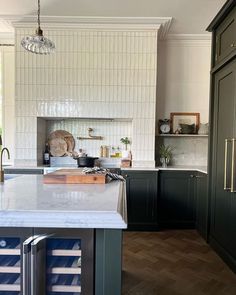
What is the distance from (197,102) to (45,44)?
2.66m

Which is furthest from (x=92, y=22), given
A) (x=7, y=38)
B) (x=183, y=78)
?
(x=183, y=78)

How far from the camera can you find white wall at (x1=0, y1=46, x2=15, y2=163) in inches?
159

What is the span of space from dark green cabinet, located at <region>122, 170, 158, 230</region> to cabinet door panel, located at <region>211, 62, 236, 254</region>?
0.83m

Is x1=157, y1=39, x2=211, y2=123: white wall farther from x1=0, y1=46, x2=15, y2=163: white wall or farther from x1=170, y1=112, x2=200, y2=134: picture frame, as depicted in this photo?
x1=0, y1=46, x2=15, y2=163: white wall

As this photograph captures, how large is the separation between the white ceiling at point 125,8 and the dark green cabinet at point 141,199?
7.07 feet

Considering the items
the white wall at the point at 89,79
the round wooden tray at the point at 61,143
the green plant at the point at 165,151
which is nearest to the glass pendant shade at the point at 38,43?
the white wall at the point at 89,79

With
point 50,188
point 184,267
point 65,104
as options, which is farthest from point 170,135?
point 50,188

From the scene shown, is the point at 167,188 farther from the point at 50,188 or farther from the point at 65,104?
the point at 50,188

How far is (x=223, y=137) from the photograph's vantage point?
8.61 feet

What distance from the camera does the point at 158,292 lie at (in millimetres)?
2053

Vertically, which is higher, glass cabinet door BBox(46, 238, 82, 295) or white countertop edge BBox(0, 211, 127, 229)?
Result: white countertop edge BBox(0, 211, 127, 229)

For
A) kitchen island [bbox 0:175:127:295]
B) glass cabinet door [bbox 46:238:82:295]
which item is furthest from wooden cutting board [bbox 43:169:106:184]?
glass cabinet door [bbox 46:238:82:295]

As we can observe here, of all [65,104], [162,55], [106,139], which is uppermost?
[162,55]

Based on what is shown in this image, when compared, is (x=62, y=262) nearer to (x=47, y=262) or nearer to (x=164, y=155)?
(x=47, y=262)
